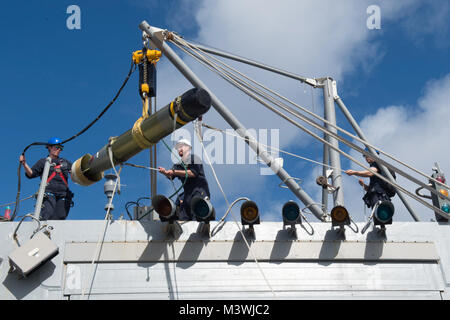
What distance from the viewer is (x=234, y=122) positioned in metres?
11.3

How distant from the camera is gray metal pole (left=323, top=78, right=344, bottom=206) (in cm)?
1053

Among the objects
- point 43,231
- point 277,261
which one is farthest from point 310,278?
point 43,231

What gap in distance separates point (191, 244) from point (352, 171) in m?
3.64

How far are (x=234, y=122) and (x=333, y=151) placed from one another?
2223 mm

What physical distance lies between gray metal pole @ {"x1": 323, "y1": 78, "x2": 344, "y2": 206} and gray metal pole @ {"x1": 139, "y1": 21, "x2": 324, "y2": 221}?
537mm

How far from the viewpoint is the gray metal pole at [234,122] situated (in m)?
10.6

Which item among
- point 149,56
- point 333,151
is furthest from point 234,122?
point 149,56

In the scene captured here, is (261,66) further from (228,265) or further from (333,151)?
(228,265)

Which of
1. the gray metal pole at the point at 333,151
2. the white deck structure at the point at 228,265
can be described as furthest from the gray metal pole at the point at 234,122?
the white deck structure at the point at 228,265
